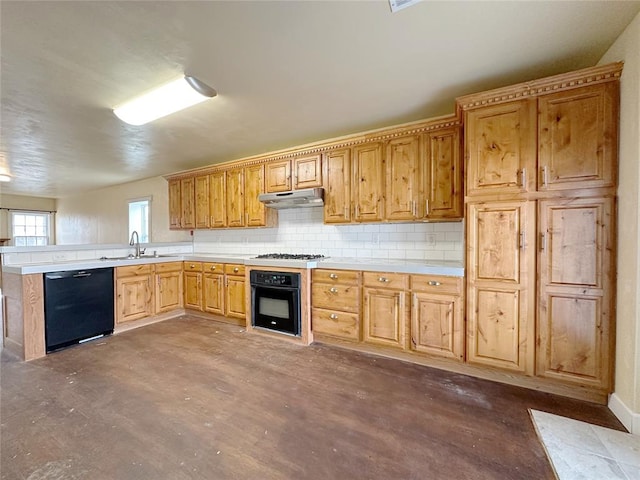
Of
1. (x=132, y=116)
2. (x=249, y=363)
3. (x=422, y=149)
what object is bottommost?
(x=249, y=363)

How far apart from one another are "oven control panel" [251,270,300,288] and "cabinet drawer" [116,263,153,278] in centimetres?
160

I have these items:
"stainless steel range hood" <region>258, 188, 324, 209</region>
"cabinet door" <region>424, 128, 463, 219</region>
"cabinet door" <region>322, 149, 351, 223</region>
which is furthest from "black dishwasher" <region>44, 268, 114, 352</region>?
"cabinet door" <region>424, 128, 463, 219</region>

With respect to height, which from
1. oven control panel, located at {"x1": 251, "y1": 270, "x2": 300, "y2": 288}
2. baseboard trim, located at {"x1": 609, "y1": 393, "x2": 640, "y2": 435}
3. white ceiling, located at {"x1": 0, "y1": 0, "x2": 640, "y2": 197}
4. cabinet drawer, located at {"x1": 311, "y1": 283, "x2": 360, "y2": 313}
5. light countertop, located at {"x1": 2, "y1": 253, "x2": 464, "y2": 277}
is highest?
white ceiling, located at {"x1": 0, "y1": 0, "x2": 640, "y2": 197}

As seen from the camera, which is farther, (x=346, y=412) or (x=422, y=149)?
(x=422, y=149)

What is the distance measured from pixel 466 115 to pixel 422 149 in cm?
56

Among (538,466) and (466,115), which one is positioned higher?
(466,115)

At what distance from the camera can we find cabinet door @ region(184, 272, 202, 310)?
162 inches

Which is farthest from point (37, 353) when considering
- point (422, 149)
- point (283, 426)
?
point (422, 149)

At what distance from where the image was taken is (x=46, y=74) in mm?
2045

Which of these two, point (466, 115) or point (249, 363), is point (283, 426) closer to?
point (249, 363)

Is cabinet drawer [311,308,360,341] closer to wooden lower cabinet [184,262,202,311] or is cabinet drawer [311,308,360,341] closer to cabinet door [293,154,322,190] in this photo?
cabinet door [293,154,322,190]

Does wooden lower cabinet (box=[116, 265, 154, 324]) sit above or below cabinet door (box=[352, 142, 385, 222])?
below

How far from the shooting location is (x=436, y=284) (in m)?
2.51

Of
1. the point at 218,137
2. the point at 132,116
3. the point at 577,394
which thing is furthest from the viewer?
the point at 218,137
